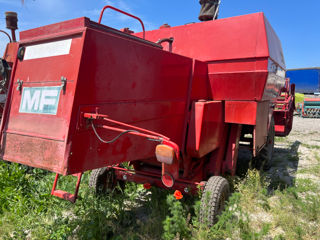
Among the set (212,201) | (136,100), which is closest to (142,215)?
(212,201)

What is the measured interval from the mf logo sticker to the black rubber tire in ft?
5.06

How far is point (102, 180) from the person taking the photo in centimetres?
357

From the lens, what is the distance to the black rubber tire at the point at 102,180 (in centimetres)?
346

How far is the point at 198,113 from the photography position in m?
2.90

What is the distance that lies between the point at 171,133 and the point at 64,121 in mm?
1280

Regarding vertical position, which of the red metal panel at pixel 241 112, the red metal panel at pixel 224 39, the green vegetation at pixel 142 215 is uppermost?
A: the red metal panel at pixel 224 39

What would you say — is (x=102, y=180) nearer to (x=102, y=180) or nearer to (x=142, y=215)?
(x=102, y=180)

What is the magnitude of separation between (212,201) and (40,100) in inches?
77.2

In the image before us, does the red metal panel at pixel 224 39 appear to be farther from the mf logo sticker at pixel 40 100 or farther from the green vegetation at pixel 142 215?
the mf logo sticker at pixel 40 100

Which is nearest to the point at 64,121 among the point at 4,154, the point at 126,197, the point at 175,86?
the point at 4,154

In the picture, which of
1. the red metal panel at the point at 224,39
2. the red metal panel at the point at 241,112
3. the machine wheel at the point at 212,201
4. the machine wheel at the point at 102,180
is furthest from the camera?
the machine wheel at the point at 102,180

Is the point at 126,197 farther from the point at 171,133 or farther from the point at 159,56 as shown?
the point at 159,56

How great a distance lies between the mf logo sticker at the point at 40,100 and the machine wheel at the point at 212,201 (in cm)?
174

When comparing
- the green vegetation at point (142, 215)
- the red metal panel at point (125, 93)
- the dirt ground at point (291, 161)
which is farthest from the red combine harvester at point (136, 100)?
the dirt ground at point (291, 161)
